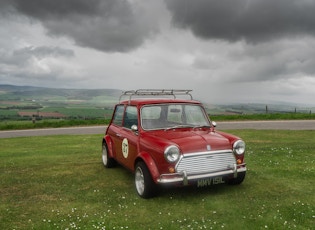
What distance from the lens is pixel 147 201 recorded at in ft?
21.3

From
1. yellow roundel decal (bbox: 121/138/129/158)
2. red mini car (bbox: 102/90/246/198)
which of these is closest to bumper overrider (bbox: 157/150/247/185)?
red mini car (bbox: 102/90/246/198)

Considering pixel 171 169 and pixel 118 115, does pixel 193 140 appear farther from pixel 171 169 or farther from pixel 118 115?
pixel 118 115

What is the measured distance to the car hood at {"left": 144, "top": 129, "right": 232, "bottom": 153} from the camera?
624 cm

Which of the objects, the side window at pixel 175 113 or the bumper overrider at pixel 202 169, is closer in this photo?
the bumper overrider at pixel 202 169

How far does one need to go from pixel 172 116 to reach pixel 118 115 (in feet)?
6.98

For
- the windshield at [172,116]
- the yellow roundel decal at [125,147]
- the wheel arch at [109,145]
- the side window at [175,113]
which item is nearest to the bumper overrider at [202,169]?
the windshield at [172,116]

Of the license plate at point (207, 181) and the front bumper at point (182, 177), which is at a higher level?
the front bumper at point (182, 177)

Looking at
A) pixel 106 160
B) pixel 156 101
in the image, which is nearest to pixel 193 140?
pixel 156 101

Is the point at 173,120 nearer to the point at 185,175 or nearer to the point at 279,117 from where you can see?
the point at 185,175

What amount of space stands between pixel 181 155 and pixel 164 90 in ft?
9.97

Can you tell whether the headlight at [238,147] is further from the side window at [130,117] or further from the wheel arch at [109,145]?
the wheel arch at [109,145]

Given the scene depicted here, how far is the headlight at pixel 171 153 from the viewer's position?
19.9ft

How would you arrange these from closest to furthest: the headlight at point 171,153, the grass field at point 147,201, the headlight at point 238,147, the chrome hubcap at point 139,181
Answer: the grass field at point 147,201, the headlight at point 171,153, the headlight at point 238,147, the chrome hubcap at point 139,181

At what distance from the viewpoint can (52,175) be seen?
900 centimetres
